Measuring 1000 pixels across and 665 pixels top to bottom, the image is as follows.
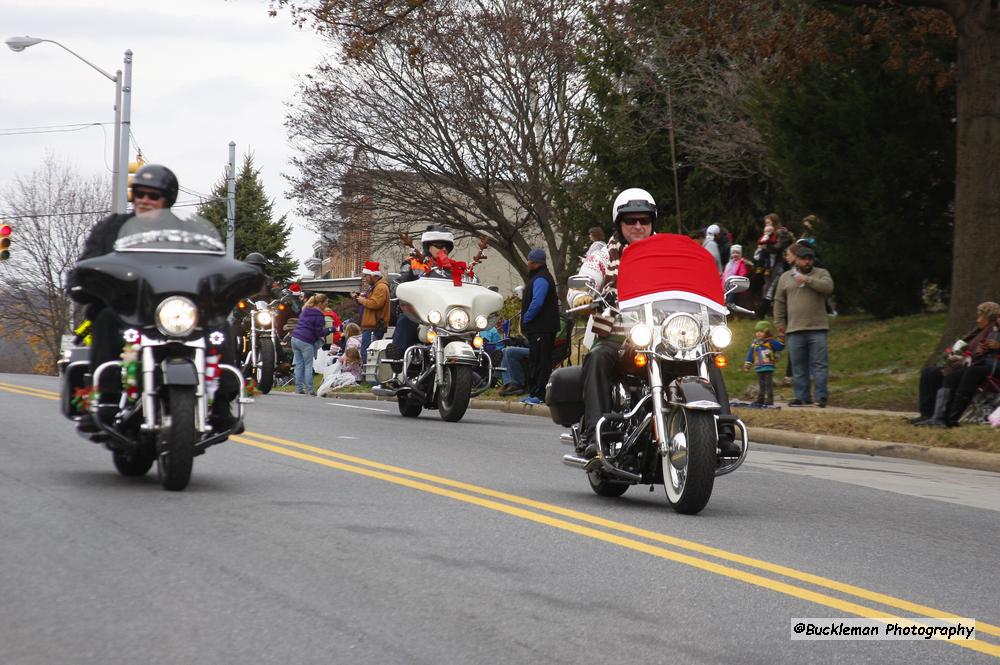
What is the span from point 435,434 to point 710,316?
5877 millimetres

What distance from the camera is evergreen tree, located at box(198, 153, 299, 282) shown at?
70.1 m

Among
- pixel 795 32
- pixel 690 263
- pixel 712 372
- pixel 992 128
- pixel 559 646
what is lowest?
pixel 559 646

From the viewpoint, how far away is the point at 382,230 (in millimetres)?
40281

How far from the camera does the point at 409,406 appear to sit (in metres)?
16.3

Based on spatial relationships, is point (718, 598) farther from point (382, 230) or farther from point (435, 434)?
point (382, 230)

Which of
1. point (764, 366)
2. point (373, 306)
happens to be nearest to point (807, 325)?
point (764, 366)

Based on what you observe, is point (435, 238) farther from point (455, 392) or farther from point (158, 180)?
point (158, 180)

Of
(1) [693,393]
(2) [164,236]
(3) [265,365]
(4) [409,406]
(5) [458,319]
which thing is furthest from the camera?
(3) [265,365]

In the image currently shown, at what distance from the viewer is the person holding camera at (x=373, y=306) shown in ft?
70.6

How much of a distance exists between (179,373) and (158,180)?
1461mm

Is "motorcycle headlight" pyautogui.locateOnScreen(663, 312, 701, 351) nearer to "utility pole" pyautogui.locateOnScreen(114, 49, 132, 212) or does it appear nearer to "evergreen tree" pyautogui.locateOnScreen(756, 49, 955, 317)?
"evergreen tree" pyautogui.locateOnScreen(756, 49, 955, 317)

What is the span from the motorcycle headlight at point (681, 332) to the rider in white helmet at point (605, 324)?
0.50 m

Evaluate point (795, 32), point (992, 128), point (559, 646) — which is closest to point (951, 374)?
point (992, 128)

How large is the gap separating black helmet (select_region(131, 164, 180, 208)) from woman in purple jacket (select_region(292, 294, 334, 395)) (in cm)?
1490
